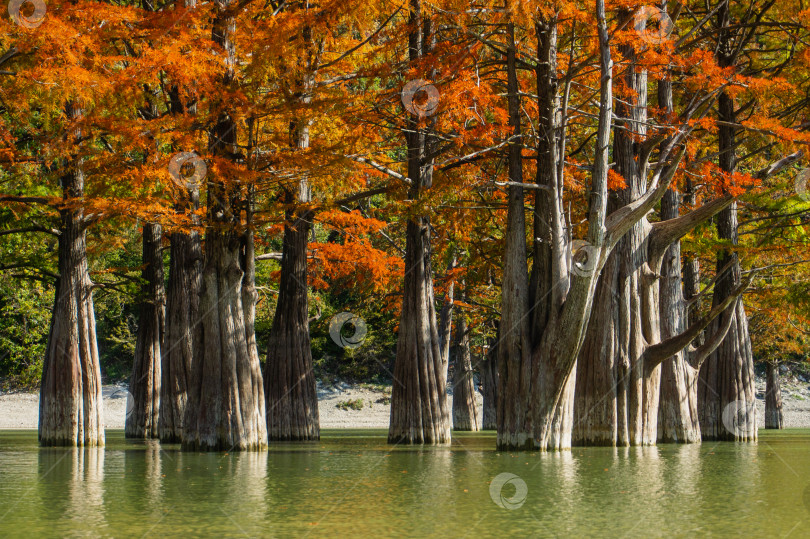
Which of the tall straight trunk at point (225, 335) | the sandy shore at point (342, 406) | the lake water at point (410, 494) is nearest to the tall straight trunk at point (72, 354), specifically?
the lake water at point (410, 494)

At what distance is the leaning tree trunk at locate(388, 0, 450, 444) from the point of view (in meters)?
20.1

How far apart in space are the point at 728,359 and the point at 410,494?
14.4 meters

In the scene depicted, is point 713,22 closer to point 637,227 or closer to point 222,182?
point 637,227

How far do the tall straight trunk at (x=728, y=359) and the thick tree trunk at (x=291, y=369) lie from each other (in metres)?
9.23

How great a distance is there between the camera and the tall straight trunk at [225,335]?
16766mm

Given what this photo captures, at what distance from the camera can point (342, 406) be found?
4453 centimetres

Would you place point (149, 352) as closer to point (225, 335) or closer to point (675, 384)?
point (225, 335)

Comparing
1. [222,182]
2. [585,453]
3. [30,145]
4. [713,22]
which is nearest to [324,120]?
[222,182]

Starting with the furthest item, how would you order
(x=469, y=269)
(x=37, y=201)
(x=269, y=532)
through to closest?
(x=469, y=269) → (x=37, y=201) → (x=269, y=532)

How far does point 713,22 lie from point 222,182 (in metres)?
13.2

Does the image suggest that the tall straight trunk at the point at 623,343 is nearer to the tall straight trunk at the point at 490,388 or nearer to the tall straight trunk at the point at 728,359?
the tall straight trunk at the point at 728,359

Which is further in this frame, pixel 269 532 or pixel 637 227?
pixel 637 227

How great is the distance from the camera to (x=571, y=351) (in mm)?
15953

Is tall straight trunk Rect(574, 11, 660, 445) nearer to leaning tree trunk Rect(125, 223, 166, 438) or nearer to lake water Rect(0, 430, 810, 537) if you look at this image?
lake water Rect(0, 430, 810, 537)
